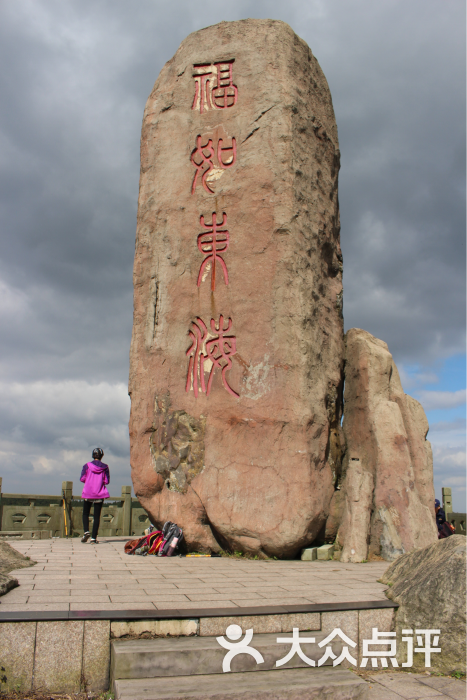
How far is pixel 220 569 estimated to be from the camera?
507cm

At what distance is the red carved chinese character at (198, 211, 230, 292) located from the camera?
671cm

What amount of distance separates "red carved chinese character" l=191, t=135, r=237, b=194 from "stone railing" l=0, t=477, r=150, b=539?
6.88 m

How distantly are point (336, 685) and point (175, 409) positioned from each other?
402cm

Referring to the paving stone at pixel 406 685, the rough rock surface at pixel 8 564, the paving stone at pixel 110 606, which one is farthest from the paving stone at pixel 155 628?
the paving stone at pixel 406 685

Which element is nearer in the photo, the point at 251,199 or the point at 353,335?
the point at 251,199

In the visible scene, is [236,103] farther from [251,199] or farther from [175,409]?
[175,409]

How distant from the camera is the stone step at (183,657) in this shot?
283 centimetres

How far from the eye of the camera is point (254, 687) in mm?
2779

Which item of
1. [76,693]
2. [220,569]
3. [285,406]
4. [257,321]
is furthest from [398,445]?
[76,693]

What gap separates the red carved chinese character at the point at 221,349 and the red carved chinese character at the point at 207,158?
1825 millimetres

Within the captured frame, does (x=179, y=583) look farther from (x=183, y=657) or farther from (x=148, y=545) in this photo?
(x=148, y=545)

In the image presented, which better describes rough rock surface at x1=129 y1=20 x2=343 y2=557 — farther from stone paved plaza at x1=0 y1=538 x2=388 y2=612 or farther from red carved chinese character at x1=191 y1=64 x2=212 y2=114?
stone paved plaza at x1=0 y1=538 x2=388 y2=612

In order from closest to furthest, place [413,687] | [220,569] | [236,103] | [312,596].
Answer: [413,687] → [312,596] → [220,569] → [236,103]

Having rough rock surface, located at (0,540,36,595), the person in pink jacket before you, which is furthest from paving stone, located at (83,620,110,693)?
the person in pink jacket
